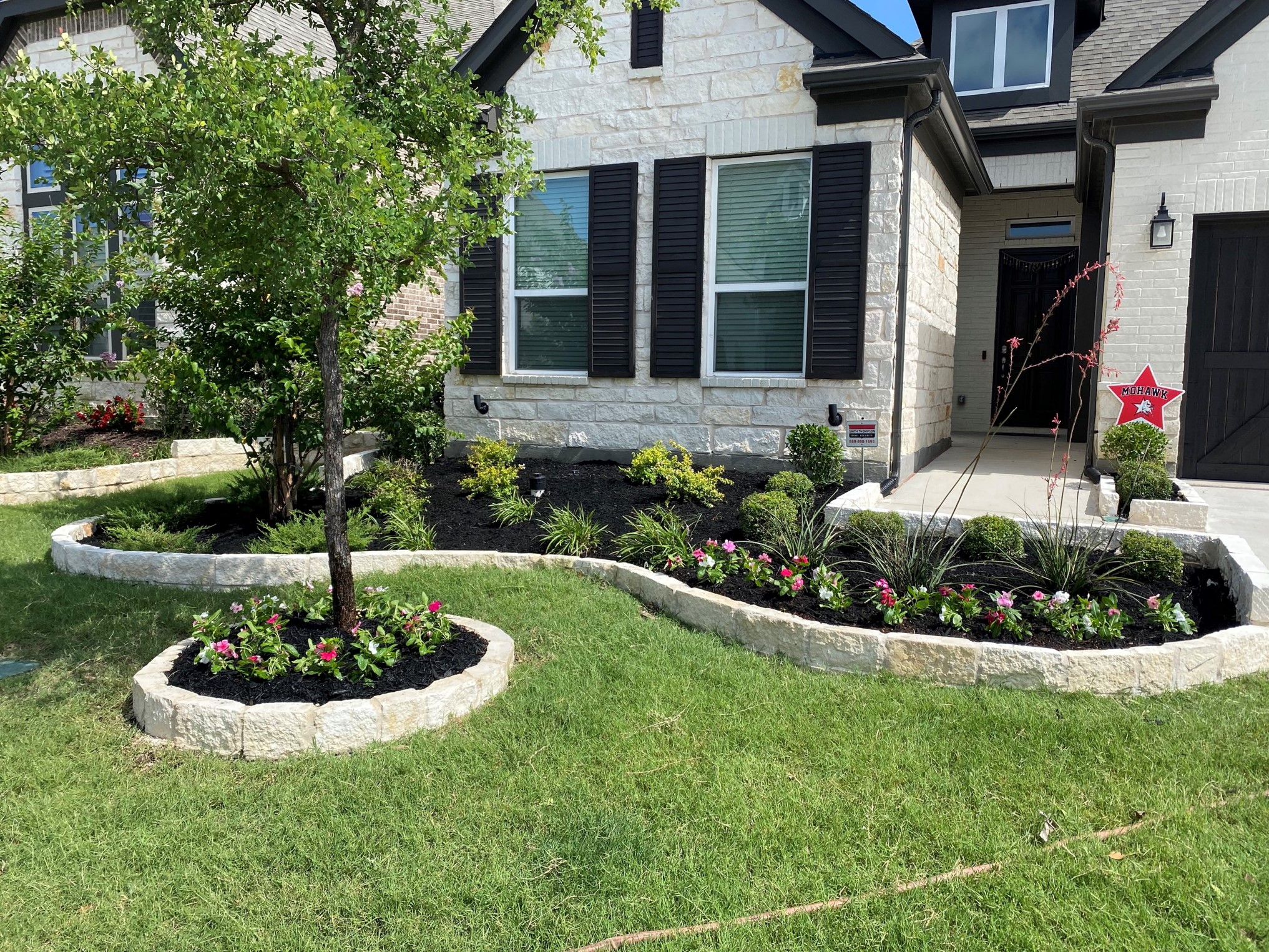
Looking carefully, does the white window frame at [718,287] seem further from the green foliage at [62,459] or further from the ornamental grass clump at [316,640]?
the green foliage at [62,459]

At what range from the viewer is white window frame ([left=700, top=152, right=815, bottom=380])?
7.32m

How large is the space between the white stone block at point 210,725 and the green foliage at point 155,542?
2530mm

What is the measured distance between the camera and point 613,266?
7797mm

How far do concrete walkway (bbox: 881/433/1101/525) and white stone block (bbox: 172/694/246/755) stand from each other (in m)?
3.87

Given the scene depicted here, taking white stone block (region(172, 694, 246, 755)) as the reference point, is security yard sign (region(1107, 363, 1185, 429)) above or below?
above

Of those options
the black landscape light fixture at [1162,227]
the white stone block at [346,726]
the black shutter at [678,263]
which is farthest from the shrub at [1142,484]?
the white stone block at [346,726]

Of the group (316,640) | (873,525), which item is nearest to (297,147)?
(316,640)

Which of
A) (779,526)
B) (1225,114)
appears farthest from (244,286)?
(1225,114)

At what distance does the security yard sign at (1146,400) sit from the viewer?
752cm

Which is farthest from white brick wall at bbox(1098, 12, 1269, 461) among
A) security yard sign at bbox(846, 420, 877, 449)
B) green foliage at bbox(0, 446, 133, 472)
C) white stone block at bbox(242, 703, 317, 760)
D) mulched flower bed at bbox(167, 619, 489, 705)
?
green foliage at bbox(0, 446, 133, 472)

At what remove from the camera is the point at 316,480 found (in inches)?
256

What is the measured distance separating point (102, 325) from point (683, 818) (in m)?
7.37

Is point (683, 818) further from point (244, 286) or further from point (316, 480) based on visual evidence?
point (316, 480)

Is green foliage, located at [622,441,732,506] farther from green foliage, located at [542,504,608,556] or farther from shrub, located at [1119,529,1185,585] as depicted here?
shrub, located at [1119,529,1185,585]
